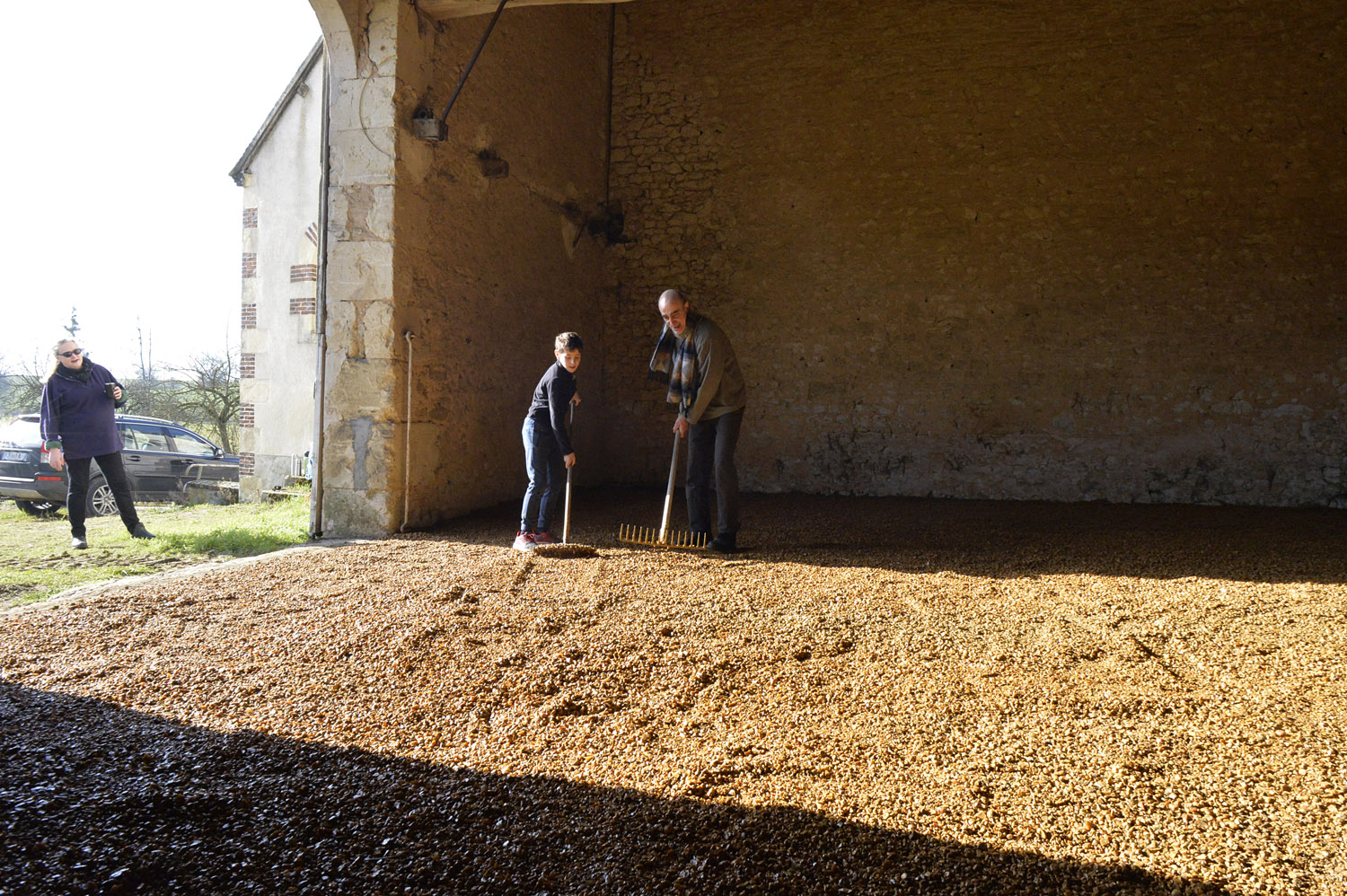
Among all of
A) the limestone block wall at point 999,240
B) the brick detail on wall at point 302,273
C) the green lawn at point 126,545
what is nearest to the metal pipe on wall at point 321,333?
the green lawn at point 126,545

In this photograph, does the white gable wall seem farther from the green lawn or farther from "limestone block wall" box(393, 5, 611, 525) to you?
"limestone block wall" box(393, 5, 611, 525)

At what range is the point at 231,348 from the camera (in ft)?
66.4

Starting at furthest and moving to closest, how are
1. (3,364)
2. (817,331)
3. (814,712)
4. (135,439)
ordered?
(3,364) < (135,439) < (817,331) < (814,712)

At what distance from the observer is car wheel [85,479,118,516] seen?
8.43 meters

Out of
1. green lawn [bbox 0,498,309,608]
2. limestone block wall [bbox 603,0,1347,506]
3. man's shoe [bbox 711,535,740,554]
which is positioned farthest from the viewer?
limestone block wall [bbox 603,0,1347,506]

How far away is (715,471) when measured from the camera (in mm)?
4883

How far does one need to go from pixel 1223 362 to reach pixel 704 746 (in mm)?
6595

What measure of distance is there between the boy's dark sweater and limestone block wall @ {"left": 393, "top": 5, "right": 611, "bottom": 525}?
1.11 metres

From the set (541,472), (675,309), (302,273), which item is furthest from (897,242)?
(302,273)

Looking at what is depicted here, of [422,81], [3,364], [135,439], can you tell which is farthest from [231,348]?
[422,81]

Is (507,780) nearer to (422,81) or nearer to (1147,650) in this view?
(1147,650)

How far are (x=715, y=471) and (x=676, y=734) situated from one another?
110 inches

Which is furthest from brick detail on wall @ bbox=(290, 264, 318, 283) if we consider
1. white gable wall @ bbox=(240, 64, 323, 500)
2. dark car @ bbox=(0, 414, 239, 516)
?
dark car @ bbox=(0, 414, 239, 516)

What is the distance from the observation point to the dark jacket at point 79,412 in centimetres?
539
